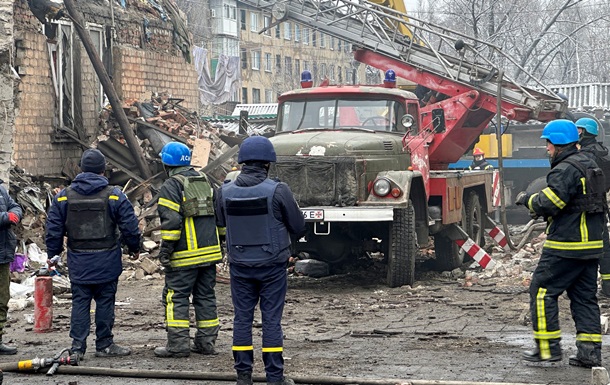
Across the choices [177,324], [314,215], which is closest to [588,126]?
[314,215]

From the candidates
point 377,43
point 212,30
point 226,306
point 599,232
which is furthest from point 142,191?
point 212,30

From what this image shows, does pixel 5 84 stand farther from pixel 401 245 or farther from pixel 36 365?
pixel 36 365

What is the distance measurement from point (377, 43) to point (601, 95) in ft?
47.9

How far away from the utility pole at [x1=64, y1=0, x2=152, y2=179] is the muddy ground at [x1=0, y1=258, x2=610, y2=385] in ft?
15.0

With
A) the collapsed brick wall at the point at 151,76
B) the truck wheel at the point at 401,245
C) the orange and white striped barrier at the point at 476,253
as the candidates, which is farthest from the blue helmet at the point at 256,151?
the collapsed brick wall at the point at 151,76

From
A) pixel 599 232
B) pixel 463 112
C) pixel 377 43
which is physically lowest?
pixel 599 232

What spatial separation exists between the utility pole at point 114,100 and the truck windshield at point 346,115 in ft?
16.2

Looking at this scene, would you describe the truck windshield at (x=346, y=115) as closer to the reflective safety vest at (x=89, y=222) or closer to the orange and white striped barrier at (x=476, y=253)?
the orange and white striped barrier at (x=476, y=253)

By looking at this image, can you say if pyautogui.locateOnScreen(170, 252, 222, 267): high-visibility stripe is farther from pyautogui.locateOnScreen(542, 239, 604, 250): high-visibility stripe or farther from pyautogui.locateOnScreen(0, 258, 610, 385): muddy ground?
pyautogui.locateOnScreen(542, 239, 604, 250): high-visibility stripe

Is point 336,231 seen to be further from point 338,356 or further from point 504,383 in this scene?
point 504,383

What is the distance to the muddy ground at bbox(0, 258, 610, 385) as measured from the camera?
6.97 m

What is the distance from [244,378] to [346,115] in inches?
252

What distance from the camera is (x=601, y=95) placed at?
30.4 meters

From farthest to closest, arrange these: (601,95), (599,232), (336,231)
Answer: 1. (601,95)
2. (336,231)
3. (599,232)
